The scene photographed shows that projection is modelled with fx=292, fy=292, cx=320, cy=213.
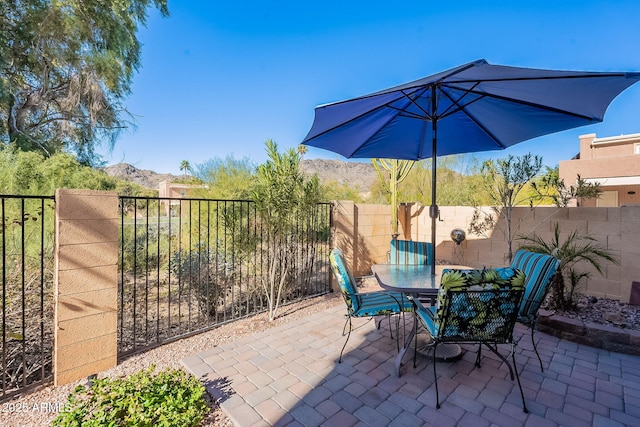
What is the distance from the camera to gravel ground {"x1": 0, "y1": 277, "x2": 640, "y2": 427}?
2062mm

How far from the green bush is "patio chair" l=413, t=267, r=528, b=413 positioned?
1680mm

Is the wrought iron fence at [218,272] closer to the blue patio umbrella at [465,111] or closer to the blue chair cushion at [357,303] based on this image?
the blue chair cushion at [357,303]

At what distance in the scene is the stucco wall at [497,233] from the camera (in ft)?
13.3

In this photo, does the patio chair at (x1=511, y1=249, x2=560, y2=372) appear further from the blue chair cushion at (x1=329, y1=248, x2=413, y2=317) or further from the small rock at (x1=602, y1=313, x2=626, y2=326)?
the small rock at (x1=602, y1=313, x2=626, y2=326)

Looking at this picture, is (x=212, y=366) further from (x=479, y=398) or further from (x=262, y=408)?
(x=479, y=398)

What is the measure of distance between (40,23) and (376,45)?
30.4 ft

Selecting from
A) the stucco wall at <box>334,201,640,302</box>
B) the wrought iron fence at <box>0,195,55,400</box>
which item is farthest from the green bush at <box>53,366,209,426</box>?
the stucco wall at <box>334,201,640,302</box>

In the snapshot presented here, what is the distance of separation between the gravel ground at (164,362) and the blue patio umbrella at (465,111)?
227 centimetres

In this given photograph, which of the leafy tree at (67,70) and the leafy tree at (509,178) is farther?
the leafy tree at (67,70)

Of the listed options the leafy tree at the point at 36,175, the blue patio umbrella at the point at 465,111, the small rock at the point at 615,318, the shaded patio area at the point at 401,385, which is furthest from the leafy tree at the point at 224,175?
the small rock at the point at 615,318

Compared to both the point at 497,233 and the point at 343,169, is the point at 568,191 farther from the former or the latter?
the point at 343,169

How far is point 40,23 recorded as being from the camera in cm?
808

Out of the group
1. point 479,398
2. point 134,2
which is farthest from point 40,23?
point 479,398

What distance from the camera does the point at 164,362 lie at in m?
2.79
